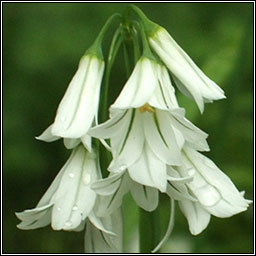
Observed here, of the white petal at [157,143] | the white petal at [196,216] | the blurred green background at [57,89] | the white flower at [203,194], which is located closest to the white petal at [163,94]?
the white petal at [157,143]

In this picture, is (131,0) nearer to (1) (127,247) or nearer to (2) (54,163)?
(2) (54,163)

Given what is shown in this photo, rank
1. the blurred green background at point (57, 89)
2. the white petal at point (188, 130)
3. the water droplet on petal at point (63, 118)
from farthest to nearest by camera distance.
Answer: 1. the blurred green background at point (57, 89)
2. the water droplet on petal at point (63, 118)
3. the white petal at point (188, 130)

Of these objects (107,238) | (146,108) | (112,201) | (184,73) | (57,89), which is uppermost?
(57,89)

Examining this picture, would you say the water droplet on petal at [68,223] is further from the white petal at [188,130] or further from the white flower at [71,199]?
the white petal at [188,130]

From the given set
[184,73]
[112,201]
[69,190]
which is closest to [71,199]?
[69,190]

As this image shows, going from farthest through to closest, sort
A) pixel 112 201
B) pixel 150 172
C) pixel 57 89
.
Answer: pixel 57 89
pixel 112 201
pixel 150 172

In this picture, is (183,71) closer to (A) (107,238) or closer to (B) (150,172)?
(B) (150,172)
